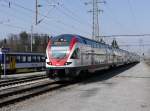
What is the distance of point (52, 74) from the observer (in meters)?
22.9

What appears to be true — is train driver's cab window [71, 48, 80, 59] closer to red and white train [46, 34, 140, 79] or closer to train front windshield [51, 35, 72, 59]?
red and white train [46, 34, 140, 79]

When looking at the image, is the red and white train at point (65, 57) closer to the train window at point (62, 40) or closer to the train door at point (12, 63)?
the train window at point (62, 40)

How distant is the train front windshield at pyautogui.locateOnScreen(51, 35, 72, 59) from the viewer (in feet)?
74.9

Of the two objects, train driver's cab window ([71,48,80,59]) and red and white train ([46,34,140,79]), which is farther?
train driver's cab window ([71,48,80,59])

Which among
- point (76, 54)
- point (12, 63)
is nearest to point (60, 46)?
point (76, 54)

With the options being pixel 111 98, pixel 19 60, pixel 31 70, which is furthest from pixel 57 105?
pixel 31 70

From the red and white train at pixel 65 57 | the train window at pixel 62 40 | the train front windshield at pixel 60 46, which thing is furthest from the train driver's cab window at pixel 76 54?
the train window at pixel 62 40

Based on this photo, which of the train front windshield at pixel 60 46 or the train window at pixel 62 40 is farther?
the train window at pixel 62 40

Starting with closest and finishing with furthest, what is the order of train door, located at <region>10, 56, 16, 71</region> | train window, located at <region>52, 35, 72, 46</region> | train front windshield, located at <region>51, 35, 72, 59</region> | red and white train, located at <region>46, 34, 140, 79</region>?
red and white train, located at <region>46, 34, 140, 79</region>, train front windshield, located at <region>51, 35, 72, 59</region>, train window, located at <region>52, 35, 72, 46</region>, train door, located at <region>10, 56, 16, 71</region>

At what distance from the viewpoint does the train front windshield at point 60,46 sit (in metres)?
22.8

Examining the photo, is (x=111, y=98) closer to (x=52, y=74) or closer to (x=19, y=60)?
(x=52, y=74)

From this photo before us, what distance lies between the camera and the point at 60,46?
2312 cm

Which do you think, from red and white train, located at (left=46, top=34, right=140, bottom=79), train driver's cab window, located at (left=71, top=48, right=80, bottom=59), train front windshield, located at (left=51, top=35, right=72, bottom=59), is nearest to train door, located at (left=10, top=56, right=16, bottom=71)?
red and white train, located at (left=46, top=34, right=140, bottom=79)

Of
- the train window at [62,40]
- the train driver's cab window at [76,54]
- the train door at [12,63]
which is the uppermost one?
the train window at [62,40]
